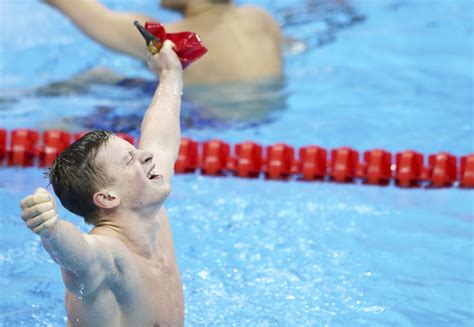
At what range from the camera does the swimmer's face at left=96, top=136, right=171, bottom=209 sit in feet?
7.69

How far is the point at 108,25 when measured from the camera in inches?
195

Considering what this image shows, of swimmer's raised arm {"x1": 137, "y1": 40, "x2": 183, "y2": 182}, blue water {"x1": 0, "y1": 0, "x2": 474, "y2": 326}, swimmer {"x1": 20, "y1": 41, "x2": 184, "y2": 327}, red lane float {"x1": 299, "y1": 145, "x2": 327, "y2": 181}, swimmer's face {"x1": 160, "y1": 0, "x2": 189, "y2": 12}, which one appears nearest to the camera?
swimmer {"x1": 20, "y1": 41, "x2": 184, "y2": 327}

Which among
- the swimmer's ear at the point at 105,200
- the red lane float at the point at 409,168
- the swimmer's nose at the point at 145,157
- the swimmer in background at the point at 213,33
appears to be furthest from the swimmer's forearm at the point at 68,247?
the swimmer in background at the point at 213,33

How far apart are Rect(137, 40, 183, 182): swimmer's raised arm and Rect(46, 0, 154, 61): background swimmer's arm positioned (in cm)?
193

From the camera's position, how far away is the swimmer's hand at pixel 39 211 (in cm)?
194

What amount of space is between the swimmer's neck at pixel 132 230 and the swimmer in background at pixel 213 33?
2.58m

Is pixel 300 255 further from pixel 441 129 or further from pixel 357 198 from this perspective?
pixel 441 129

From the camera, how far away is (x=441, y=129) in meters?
5.12

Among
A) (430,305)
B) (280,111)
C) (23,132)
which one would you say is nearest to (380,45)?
(280,111)

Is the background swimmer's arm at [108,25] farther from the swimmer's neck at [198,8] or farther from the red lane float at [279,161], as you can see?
the red lane float at [279,161]

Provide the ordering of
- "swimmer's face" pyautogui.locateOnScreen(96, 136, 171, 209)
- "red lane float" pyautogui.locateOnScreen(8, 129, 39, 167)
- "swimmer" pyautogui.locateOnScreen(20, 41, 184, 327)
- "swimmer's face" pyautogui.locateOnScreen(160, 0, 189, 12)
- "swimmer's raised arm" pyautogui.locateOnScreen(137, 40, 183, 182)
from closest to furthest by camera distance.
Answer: "swimmer" pyautogui.locateOnScreen(20, 41, 184, 327)
"swimmer's face" pyautogui.locateOnScreen(96, 136, 171, 209)
"swimmer's raised arm" pyautogui.locateOnScreen(137, 40, 183, 182)
"red lane float" pyautogui.locateOnScreen(8, 129, 39, 167)
"swimmer's face" pyautogui.locateOnScreen(160, 0, 189, 12)

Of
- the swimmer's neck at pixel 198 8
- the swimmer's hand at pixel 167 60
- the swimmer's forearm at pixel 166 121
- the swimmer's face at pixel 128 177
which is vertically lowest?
the swimmer's face at pixel 128 177

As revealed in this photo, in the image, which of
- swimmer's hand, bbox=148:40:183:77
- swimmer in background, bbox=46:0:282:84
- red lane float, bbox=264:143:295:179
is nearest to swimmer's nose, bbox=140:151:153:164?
swimmer's hand, bbox=148:40:183:77

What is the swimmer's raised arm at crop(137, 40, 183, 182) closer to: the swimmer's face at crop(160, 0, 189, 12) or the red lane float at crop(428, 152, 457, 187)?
the red lane float at crop(428, 152, 457, 187)
